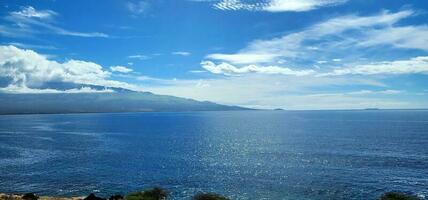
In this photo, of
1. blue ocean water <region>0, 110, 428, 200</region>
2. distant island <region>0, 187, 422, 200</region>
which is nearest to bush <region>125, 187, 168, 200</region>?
distant island <region>0, 187, 422, 200</region>

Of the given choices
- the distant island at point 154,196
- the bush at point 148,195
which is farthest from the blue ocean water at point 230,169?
the distant island at point 154,196

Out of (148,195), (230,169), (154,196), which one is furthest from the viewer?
(230,169)

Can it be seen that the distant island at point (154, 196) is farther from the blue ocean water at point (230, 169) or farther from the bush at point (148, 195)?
the blue ocean water at point (230, 169)

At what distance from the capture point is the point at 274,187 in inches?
3637

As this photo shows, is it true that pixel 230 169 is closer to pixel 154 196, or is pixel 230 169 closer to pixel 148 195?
pixel 154 196

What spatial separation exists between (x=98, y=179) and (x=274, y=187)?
46.2m

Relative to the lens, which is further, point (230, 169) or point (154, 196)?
point (230, 169)

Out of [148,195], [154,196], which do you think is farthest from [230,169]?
[148,195]

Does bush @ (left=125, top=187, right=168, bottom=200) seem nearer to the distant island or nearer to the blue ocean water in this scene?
the distant island

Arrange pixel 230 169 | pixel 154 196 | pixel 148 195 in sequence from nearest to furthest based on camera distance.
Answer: pixel 148 195, pixel 154 196, pixel 230 169

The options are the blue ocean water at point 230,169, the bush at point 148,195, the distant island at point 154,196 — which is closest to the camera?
the distant island at point 154,196

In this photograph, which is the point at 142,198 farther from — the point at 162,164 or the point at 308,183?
the point at 162,164

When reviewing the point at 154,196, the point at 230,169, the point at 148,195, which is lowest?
the point at 230,169

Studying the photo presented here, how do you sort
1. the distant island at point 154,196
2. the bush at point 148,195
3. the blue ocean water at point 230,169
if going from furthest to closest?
the blue ocean water at point 230,169, the bush at point 148,195, the distant island at point 154,196
